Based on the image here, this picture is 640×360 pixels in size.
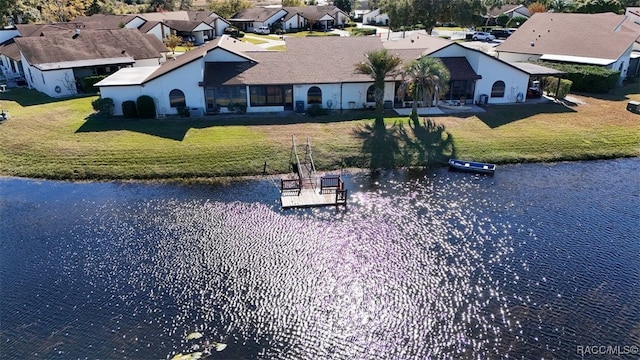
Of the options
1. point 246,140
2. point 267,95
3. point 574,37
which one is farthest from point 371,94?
point 574,37

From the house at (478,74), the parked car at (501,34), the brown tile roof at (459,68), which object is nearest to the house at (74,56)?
the house at (478,74)

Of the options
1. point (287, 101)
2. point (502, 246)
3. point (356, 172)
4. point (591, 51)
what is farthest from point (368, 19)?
point (502, 246)

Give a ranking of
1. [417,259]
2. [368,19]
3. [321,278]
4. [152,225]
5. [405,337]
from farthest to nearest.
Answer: [368,19] < [152,225] < [417,259] < [321,278] < [405,337]

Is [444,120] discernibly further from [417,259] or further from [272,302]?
[272,302]

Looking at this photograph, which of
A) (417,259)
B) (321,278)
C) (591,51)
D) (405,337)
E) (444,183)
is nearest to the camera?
(405,337)

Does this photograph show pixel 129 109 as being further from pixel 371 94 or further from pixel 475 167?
pixel 475 167

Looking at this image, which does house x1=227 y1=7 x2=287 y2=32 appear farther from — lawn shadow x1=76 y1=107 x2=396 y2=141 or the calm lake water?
the calm lake water

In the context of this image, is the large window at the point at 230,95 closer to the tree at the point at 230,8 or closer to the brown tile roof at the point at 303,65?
the brown tile roof at the point at 303,65

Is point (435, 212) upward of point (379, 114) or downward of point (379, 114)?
downward
